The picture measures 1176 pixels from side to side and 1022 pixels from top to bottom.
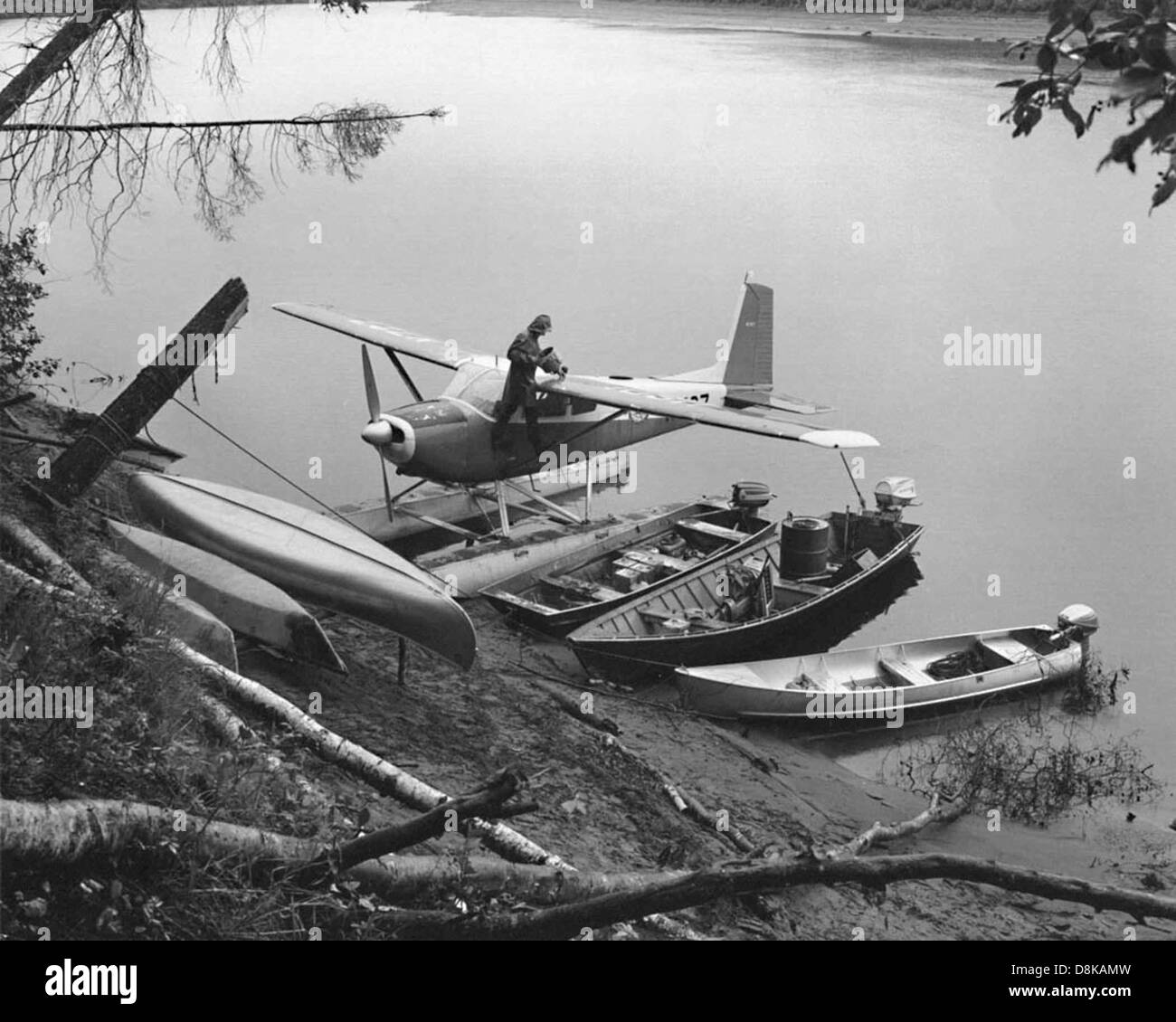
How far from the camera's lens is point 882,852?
10109 millimetres

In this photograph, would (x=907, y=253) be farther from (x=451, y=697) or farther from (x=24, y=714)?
(x=24, y=714)

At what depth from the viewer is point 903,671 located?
14531mm

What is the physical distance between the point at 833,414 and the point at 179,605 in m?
19.0

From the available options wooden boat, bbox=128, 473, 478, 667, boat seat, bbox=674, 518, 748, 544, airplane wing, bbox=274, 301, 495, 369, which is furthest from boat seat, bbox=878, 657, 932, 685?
airplane wing, bbox=274, 301, 495, 369

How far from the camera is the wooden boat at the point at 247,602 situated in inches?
378

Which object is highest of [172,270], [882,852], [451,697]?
[172,270]

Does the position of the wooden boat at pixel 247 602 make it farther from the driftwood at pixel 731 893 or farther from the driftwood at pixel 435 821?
the driftwood at pixel 435 821

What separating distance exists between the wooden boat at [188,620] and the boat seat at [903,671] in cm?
812

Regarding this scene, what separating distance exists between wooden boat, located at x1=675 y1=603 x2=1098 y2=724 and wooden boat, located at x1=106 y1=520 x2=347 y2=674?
462 cm

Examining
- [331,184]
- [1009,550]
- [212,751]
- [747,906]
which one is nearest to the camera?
[212,751]

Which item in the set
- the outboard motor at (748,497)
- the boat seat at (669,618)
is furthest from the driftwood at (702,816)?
the outboard motor at (748,497)

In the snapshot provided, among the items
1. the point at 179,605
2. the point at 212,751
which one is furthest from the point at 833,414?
the point at 212,751

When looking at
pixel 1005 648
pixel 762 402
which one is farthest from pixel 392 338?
pixel 1005 648

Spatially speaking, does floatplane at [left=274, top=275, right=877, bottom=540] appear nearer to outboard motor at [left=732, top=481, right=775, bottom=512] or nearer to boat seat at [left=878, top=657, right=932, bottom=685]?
outboard motor at [left=732, top=481, right=775, bottom=512]
